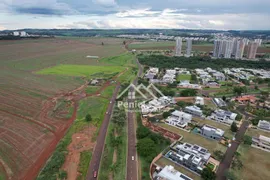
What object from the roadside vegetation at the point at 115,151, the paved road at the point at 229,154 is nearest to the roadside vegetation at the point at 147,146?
the roadside vegetation at the point at 115,151

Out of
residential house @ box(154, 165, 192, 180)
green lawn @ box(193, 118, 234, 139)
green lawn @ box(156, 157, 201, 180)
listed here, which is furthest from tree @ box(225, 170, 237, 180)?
green lawn @ box(193, 118, 234, 139)

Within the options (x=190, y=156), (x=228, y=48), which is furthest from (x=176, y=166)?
(x=228, y=48)

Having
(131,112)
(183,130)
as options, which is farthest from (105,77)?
(183,130)

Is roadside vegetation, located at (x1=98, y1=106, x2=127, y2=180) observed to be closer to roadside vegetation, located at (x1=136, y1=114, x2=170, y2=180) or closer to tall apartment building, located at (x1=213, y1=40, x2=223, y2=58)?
roadside vegetation, located at (x1=136, y1=114, x2=170, y2=180)

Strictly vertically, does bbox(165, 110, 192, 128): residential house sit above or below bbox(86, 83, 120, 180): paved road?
above

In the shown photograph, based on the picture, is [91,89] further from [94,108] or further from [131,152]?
[131,152]

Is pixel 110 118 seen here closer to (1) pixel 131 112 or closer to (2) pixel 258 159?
(1) pixel 131 112
